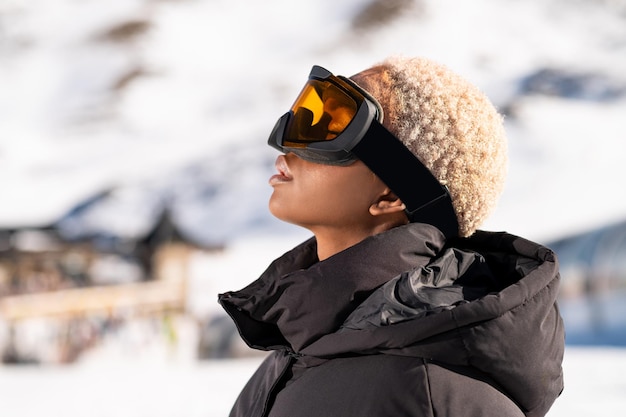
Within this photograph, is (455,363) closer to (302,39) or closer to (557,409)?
(557,409)

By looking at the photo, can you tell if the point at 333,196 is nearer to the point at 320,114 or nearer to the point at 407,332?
the point at 320,114

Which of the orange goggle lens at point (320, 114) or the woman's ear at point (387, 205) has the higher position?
the orange goggle lens at point (320, 114)

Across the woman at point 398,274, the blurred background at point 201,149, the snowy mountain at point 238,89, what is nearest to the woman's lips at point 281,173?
the woman at point 398,274

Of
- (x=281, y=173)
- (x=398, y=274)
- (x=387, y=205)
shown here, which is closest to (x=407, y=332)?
(x=398, y=274)

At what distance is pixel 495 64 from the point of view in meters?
15.9

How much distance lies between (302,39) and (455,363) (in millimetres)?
15649

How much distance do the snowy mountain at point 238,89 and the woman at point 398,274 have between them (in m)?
13.1

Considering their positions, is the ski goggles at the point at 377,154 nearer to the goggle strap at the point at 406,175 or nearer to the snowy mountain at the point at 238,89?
the goggle strap at the point at 406,175

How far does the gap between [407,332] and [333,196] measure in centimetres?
30

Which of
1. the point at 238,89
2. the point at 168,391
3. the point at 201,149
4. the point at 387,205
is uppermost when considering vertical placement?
the point at 238,89

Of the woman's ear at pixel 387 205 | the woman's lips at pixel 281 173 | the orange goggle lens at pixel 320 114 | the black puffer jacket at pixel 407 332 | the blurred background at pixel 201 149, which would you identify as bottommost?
the black puffer jacket at pixel 407 332

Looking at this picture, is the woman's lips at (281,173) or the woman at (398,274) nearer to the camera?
the woman at (398,274)

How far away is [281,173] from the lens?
1.25m

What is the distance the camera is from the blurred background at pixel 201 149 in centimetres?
1273
